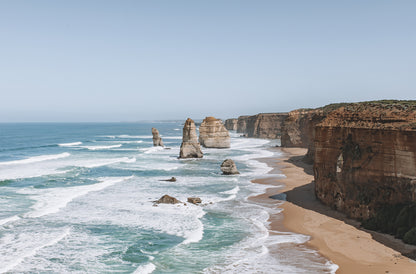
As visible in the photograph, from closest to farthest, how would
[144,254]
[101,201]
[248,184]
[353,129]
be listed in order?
1. [144,254]
2. [353,129]
3. [101,201]
4. [248,184]

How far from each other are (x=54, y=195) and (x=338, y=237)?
23801mm

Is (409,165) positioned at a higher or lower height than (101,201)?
higher

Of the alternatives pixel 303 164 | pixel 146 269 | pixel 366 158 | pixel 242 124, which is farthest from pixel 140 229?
pixel 242 124

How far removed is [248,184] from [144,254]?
19.8m

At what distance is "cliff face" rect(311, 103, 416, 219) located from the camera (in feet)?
60.3

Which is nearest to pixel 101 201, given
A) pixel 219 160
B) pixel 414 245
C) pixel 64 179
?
pixel 64 179

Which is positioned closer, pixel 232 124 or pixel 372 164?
pixel 372 164

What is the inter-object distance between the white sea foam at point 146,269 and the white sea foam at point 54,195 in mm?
11908

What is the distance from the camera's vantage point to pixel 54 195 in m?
31.1

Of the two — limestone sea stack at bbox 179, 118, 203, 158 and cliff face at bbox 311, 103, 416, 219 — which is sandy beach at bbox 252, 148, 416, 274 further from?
limestone sea stack at bbox 179, 118, 203, 158

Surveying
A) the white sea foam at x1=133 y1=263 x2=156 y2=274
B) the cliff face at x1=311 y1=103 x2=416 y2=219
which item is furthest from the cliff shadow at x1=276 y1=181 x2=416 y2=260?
the white sea foam at x1=133 y1=263 x2=156 y2=274

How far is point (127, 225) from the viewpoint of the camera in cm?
2236

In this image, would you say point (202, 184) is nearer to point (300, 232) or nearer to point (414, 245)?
point (300, 232)

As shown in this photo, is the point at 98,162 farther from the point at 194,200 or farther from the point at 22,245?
the point at 22,245
